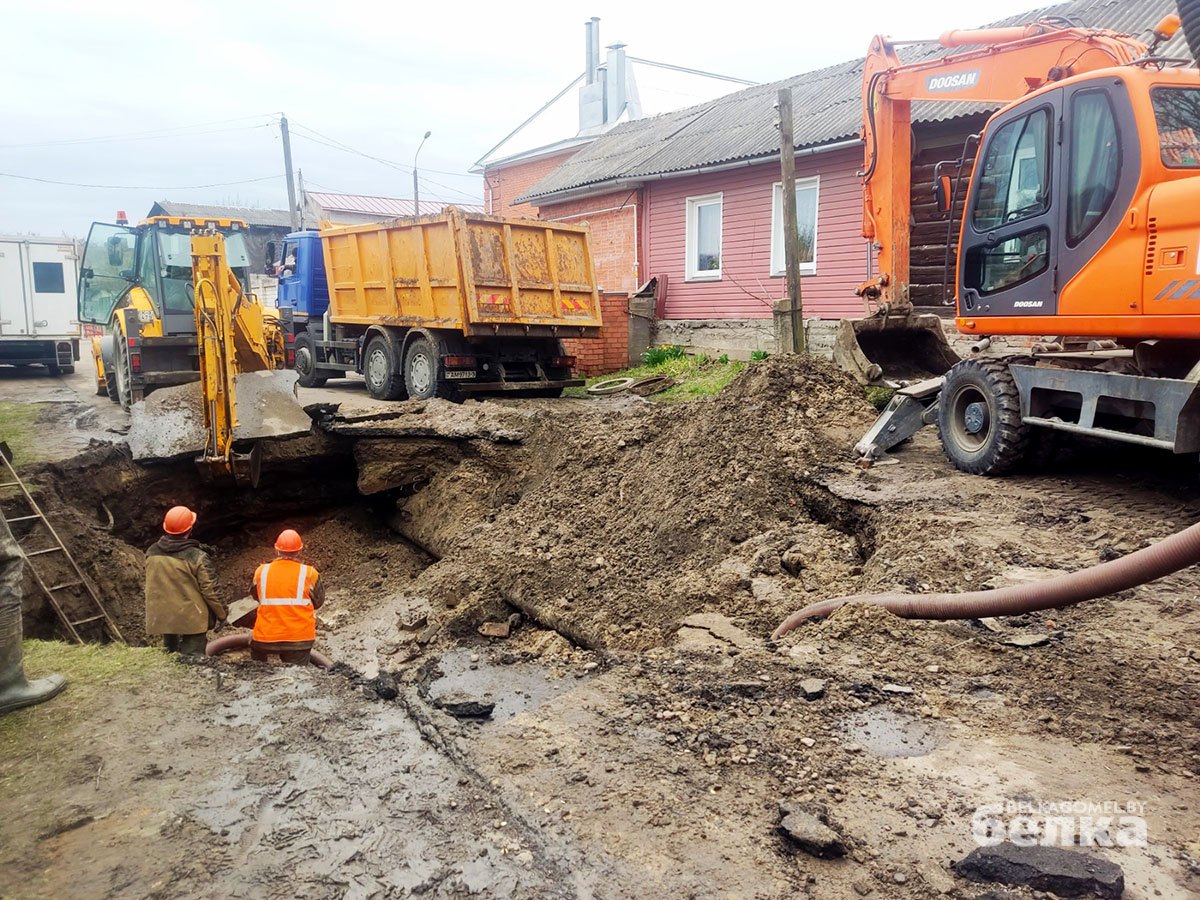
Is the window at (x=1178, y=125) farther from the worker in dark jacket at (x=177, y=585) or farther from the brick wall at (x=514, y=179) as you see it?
the brick wall at (x=514, y=179)

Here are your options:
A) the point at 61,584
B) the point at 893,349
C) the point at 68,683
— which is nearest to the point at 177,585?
the point at 68,683

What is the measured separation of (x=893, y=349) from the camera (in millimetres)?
9141

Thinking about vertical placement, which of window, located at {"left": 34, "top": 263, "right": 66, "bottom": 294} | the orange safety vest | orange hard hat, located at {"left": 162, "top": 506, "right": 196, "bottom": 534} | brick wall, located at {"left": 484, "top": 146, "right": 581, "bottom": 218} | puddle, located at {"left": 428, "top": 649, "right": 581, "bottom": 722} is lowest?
puddle, located at {"left": 428, "top": 649, "right": 581, "bottom": 722}

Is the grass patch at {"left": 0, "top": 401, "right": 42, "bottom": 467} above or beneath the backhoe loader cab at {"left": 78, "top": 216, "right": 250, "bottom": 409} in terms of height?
beneath

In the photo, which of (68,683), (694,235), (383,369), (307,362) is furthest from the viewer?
(694,235)

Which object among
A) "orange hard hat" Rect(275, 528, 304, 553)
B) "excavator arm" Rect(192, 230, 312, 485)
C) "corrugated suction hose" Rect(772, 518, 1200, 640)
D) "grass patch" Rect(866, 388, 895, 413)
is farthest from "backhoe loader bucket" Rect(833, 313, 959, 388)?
"excavator arm" Rect(192, 230, 312, 485)

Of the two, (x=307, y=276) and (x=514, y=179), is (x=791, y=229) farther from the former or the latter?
(x=514, y=179)

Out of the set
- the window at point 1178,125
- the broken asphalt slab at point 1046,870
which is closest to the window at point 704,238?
the window at point 1178,125

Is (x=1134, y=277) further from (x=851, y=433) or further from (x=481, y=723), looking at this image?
(x=481, y=723)

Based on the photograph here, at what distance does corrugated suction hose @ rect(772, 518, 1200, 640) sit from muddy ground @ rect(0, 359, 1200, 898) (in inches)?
5.6

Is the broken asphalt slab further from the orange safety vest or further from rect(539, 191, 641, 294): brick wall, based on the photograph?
rect(539, 191, 641, 294): brick wall

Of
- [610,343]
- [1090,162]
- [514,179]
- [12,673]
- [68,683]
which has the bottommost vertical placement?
[68,683]

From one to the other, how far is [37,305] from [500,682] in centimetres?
1664

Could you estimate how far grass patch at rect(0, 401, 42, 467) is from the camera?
28.2 feet
